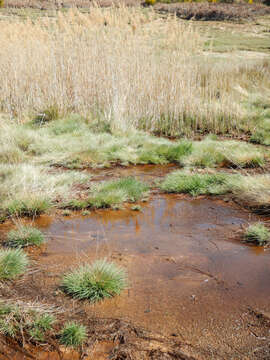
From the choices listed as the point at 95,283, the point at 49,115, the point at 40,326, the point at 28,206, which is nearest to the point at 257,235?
the point at 95,283

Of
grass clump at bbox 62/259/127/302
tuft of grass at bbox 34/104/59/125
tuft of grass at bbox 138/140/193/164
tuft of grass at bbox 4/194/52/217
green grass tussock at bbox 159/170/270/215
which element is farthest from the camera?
tuft of grass at bbox 34/104/59/125

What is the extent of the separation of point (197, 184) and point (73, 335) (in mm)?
2988

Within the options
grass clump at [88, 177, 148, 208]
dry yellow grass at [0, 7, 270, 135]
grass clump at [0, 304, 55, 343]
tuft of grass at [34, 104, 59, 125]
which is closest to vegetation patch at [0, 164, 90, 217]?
grass clump at [88, 177, 148, 208]

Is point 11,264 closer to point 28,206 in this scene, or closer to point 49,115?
point 28,206

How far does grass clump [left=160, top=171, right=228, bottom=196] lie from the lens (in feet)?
15.3

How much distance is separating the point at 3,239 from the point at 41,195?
2.58 ft

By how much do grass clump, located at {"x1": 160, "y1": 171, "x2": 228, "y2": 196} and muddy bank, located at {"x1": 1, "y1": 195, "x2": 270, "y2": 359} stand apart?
307 mm

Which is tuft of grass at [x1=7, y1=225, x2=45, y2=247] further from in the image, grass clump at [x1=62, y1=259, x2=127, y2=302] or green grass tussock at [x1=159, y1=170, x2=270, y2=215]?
green grass tussock at [x1=159, y1=170, x2=270, y2=215]

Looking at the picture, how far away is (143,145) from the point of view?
6.59 metres

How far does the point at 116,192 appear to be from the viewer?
442cm

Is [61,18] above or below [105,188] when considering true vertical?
above

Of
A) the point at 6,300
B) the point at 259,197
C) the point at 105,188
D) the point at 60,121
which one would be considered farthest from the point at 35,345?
the point at 60,121

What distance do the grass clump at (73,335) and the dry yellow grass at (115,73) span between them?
17.7 feet

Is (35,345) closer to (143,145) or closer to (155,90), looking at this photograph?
(143,145)
